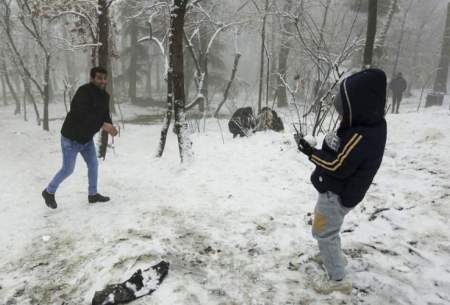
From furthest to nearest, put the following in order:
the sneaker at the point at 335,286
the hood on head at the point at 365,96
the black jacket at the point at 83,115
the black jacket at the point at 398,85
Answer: the black jacket at the point at 398,85 → the black jacket at the point at 83,115 → the sneaker at the point at 335,286 → the hood on head at the point at 365,96

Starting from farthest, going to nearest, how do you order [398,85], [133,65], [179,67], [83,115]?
[133,65]
[398,85]
[179,67]
[83,115]

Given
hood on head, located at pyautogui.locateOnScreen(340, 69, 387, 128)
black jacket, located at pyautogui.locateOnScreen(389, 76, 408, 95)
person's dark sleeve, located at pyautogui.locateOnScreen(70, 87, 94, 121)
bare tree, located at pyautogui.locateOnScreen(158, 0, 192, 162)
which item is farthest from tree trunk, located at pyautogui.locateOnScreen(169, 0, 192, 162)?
black jacket, located at pyautogui.locateOnScreen(389, 76, 408, 95)

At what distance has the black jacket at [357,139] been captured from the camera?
2918 millimetres

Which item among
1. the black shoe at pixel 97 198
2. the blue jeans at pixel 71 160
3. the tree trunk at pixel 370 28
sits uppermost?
the tree trunk at pixel 370 28

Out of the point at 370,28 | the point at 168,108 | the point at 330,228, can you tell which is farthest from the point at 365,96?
the point at 370,28

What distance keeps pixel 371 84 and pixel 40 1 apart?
1164 centimetres

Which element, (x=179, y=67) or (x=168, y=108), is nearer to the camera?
(x=179, y=67)

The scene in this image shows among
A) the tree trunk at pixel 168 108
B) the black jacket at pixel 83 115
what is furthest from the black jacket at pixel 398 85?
the black jacket at pixel 83 115

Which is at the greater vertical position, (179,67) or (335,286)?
(179,67)

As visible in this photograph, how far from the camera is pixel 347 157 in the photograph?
2.94 meters

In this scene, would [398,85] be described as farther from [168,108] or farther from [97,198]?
[97,198]

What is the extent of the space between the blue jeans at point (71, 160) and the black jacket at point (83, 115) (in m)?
0.11

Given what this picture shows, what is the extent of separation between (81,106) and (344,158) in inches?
144

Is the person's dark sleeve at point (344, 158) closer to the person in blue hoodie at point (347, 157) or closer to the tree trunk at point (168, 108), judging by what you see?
the person in blue hoodie at point (347, 157)
